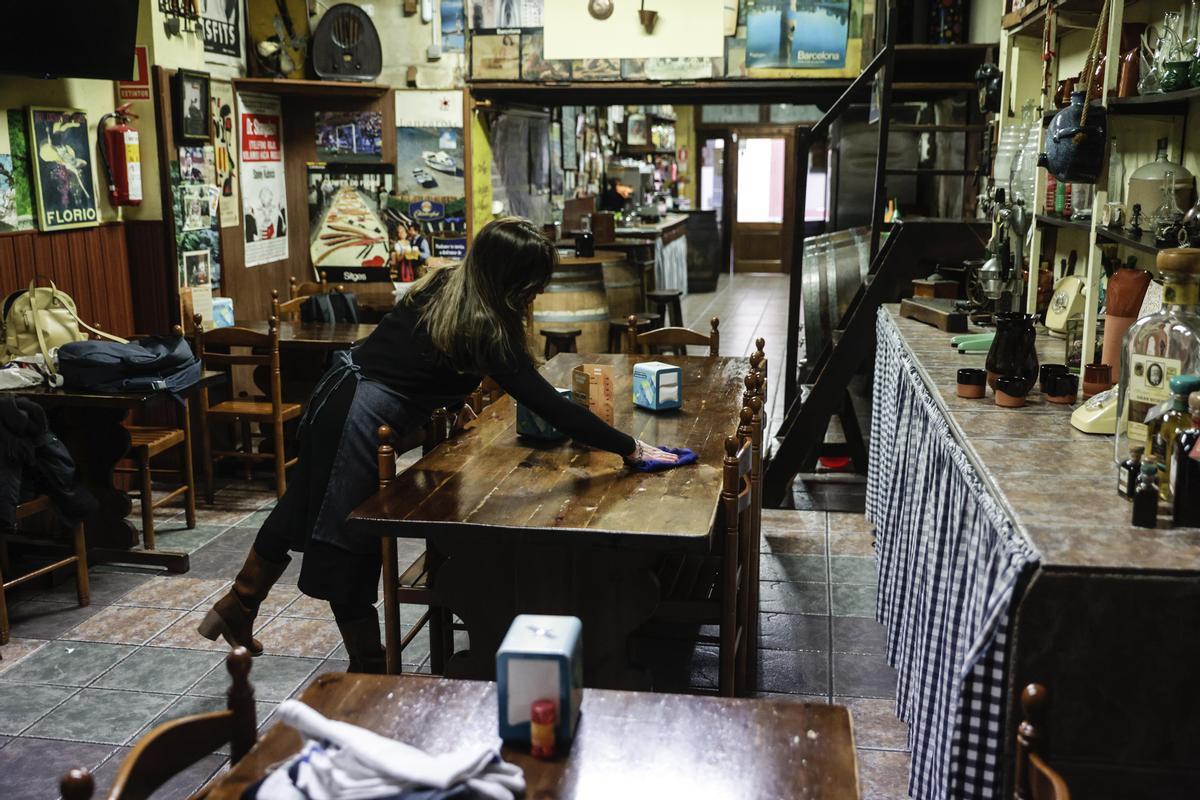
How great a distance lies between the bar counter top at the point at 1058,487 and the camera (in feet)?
6.75

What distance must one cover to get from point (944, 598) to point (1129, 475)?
1.77 ft

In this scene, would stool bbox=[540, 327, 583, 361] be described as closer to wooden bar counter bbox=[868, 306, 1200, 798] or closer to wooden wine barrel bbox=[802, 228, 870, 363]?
wooden wine barrel bbox=[802, 228, 870, 363]

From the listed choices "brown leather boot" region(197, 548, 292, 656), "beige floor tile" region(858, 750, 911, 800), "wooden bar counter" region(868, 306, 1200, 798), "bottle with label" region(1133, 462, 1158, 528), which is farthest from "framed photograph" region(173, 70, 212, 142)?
"bottle with label" region(1133, 462, 1158, 528)

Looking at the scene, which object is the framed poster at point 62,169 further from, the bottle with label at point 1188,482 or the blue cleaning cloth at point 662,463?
the bottle with label at point 1188,482

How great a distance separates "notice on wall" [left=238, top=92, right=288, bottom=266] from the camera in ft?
23.7

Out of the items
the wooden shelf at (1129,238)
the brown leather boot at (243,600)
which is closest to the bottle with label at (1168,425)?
the wooden shelf at (1129,238)

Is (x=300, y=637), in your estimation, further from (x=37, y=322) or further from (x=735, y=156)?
(x=735, y=156)

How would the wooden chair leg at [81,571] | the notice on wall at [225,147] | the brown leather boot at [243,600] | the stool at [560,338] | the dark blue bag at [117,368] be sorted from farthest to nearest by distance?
1. the stool at [560,338]
2. the notice on wall at [225,147]
3. the dark blue bag at [117,368]
4. the wooden chair leg at [81,571]
5. the brown leather boot at [243,600]

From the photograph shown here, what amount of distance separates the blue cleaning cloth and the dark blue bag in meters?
2.48

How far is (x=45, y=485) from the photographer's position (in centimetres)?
439

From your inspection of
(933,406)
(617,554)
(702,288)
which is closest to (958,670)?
(617,554)

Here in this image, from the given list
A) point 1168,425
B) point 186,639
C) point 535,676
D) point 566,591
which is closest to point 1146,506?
point 1168,425

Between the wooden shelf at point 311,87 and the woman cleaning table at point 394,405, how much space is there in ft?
14.3

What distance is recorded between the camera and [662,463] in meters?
3.19
